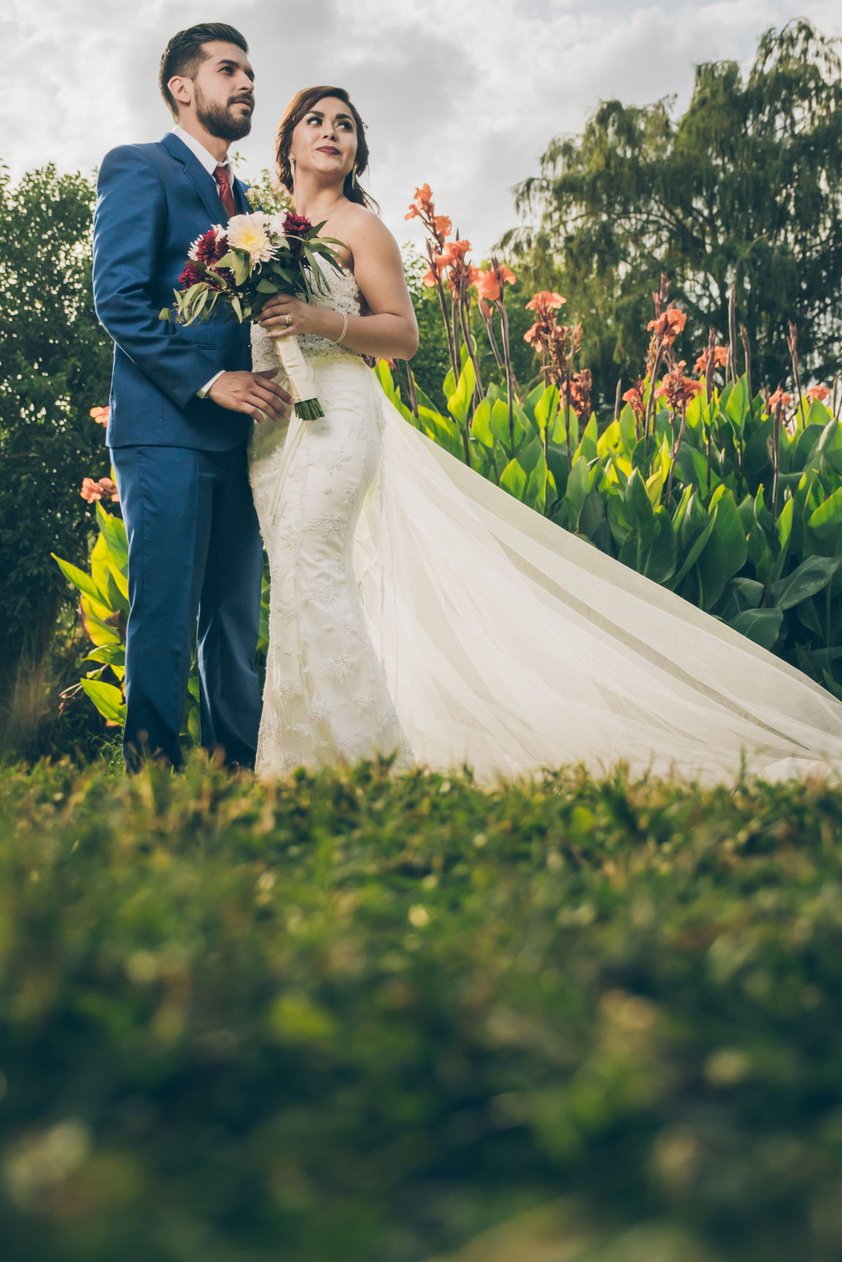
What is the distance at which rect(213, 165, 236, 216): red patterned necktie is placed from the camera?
4.05 m

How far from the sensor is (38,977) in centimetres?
98

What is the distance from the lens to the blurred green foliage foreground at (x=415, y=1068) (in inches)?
29.2

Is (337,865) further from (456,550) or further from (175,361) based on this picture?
(456,550)

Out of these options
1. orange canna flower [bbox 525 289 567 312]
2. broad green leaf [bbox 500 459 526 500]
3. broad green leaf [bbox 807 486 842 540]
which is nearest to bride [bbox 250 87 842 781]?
broad green leaf [bbox 500 459 526 500]

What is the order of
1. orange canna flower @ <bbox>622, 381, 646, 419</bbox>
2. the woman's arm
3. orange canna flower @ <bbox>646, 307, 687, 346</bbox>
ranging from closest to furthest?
the woman's arm, orange canna flower @ <bbox>646, 307, 687, 346</bbox>, orange canna flower @ <bbox>622, 381, 646, 419</bbox>

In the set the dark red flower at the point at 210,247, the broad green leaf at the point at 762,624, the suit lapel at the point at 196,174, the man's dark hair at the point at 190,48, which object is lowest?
the broad green leaf at the point at 762,624

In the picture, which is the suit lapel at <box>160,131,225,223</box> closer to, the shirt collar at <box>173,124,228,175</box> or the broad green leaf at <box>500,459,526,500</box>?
the shirt collar at <box>173,124,228,175</box>

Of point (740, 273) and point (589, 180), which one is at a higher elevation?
point (589, 180)

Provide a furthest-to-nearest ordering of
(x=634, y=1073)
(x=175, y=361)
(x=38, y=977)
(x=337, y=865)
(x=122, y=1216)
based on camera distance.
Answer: (x=175, y=361), (x=337, y=865), (x=38, y=977), (x=634, y=1073), (x=122, y=1216)

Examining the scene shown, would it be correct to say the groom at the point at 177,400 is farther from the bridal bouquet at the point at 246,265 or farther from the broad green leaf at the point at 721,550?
the broad green leaf at the point at 721,550

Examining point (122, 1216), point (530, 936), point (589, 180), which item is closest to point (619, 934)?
point (530, 936)

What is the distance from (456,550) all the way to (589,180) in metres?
20.2

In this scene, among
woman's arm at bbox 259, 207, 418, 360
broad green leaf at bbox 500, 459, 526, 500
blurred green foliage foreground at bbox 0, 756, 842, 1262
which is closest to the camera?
blurred green foliage foreground at bbox 0, 756, 842, 1262

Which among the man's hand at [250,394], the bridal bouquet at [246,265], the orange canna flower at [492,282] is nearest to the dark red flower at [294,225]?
the bridal bouquet at [246,265]
